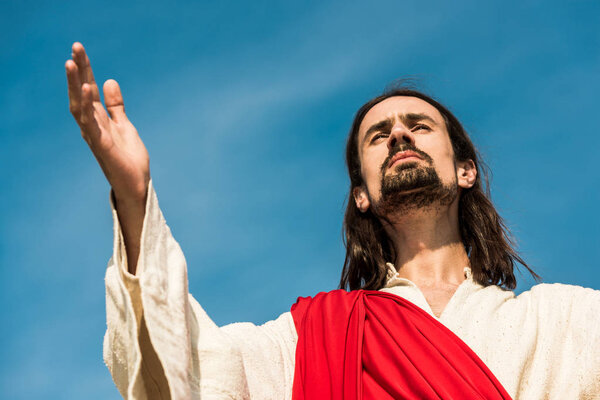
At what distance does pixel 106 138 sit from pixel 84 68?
373 millimetres

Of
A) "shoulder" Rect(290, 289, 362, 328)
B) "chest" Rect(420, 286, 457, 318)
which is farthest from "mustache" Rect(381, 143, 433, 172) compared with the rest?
"shoulder" Rect(290, 289, 362, 328)

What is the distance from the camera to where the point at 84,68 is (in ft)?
11.5

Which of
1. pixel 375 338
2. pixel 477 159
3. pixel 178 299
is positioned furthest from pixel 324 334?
pixel 477 159

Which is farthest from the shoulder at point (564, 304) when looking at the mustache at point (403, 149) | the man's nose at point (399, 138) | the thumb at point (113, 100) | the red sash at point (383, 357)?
the thumb at point (113, 100)

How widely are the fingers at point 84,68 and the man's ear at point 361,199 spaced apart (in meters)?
3.00

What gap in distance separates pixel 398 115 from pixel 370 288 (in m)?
1.43

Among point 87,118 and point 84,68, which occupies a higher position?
point 84,68

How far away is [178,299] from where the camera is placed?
11.1 ft

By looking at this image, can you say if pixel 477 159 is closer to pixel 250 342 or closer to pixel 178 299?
pixel 250 342

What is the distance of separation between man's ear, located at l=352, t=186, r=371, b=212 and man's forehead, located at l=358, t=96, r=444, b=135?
18.9 inches

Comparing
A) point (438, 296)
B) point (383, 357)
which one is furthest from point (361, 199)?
point (383, 357)

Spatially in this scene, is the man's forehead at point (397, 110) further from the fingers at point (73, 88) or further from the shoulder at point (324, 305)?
the fingers at point (73, 88)

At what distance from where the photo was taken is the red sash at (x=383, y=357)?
3969mm

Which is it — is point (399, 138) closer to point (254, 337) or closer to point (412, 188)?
point (412, 188)
